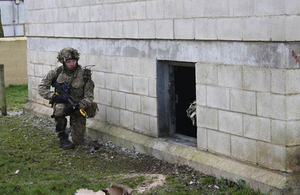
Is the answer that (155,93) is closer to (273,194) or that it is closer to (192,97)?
(192,97)

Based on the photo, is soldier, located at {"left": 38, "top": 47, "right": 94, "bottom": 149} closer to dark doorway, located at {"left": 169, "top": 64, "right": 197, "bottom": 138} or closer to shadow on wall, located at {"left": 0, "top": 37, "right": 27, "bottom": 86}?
dark doorway, located at {"left": 169, "top": 64, "right": 197, "bottom": 138}

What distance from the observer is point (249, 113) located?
740cm

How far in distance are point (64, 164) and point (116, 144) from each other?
1.31 metres

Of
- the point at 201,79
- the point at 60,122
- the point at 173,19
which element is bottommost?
the point at 60,122

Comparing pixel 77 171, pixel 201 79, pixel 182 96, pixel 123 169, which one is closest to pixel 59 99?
pixel 77 171

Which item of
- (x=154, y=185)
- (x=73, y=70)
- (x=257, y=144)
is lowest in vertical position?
(x=154, y=185)

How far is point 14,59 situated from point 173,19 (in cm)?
1162

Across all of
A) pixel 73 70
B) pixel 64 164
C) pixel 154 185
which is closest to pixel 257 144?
pixel 154 185

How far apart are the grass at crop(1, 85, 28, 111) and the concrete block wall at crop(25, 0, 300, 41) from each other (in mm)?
2872

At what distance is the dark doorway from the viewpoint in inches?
366

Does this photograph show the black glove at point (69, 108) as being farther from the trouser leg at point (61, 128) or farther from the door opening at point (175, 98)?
the door opening at point (175, 98)

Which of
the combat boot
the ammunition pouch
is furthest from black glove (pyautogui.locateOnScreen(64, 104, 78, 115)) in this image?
the combat boot

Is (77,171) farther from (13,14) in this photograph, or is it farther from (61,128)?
(13,14)

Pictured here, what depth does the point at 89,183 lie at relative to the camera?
7.98m
